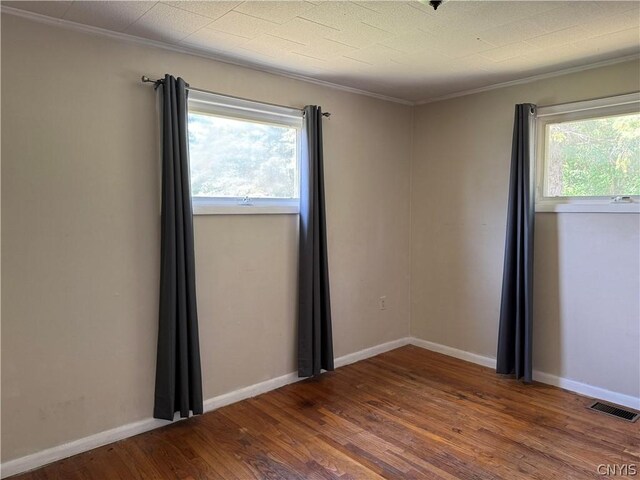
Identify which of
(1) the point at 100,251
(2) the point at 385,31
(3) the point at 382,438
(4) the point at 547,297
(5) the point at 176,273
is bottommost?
(3) the point at 382,438

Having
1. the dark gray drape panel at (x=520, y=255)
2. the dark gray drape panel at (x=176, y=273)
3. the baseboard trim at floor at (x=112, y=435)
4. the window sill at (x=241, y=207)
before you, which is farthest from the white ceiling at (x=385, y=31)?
the baseboard trim at floor at (x=112, y=435)

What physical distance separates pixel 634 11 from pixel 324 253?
2255 mm

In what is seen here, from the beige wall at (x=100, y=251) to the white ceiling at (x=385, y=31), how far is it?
7.4 inches

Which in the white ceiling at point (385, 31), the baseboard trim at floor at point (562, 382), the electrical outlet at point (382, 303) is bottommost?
the baseboard trim at floor at point (562, 382)

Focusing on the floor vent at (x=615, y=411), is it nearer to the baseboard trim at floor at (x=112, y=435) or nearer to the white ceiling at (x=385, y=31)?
the baseboard trim at floor at (x=112, y=435)

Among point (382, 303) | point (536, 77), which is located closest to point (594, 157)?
point (536, 77)

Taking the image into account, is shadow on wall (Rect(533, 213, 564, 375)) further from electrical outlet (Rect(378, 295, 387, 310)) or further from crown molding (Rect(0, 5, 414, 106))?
crown molding (Rect(0, 5, 414, 106))

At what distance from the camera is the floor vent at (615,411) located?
9.45ft

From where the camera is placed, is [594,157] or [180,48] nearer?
[180,48]

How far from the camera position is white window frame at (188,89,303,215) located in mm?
2889

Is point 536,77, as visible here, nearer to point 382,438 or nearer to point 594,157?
point 594,157

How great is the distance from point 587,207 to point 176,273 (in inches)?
109

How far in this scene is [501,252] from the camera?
12.1 ft

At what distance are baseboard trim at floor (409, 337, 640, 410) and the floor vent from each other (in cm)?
8
